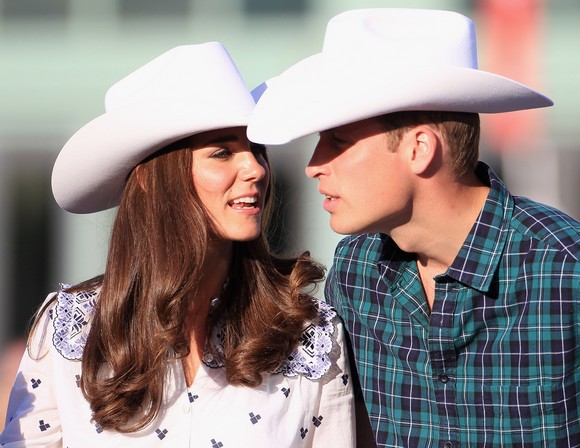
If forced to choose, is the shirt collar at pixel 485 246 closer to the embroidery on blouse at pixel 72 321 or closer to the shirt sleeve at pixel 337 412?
the shirt sleeve at pixel 337 412

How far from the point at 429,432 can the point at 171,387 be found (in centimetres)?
76

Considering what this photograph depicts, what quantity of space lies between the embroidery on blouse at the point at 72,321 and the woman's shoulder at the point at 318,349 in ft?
1.98

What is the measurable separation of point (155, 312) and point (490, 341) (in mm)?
961

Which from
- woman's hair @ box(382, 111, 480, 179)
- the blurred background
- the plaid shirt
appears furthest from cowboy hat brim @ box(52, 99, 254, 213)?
the blurred background

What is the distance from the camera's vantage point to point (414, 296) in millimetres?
3041

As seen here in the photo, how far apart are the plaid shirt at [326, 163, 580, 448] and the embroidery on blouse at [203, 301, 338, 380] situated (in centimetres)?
15

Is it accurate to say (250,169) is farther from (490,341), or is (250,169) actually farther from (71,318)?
(490,341)

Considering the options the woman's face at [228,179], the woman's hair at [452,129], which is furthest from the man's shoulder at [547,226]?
the woman's face at [228,179]

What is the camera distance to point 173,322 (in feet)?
10.2

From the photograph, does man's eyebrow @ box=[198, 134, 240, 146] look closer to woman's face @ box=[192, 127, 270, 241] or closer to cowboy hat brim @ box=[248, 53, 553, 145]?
woman's face @ box=[192, 127, 270, 241]

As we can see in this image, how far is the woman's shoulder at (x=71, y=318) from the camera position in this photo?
10.2 ft

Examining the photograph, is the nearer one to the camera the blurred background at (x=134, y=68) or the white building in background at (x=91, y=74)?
the blurred background at (x=134, y=68)

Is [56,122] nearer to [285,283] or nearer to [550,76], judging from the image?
[550,76]

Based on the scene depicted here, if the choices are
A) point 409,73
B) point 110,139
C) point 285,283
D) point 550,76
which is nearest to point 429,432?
point 285,283
